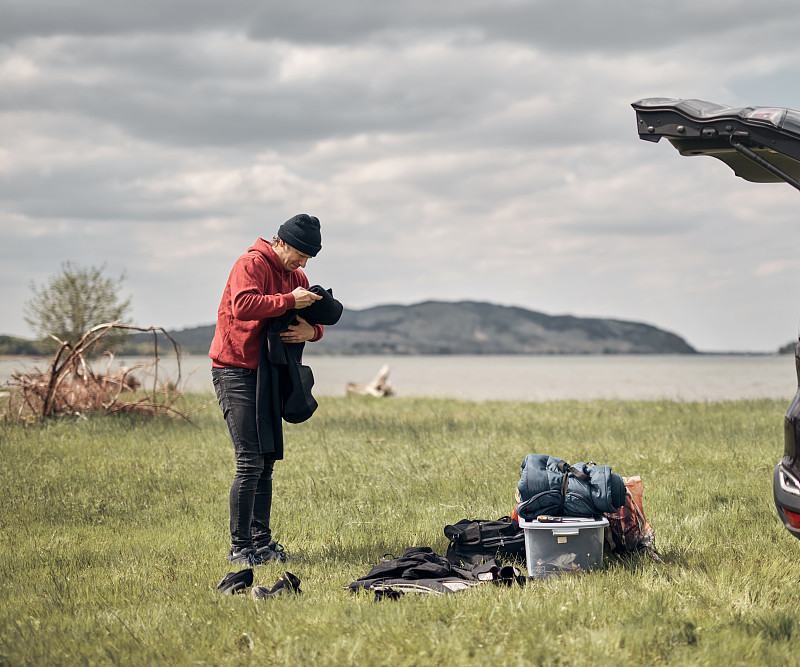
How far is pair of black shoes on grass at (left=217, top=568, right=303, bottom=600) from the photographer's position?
454 centimetres

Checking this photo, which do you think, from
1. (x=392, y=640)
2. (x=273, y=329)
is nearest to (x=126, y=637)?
(x=392, y=640)

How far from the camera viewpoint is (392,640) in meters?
3.71

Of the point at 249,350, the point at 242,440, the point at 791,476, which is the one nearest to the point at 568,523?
the point at 791,476

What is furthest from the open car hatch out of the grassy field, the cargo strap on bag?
the grassy field

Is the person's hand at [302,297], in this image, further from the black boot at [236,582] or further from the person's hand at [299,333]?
the black boot at [236,582]

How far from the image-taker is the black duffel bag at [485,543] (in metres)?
5.45

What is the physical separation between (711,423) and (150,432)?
9.45 metres

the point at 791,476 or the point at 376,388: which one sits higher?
the point at 791,476

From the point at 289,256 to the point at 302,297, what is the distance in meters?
0.37

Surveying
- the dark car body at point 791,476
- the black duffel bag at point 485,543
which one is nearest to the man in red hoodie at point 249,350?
the black duffel bag at point 485,543

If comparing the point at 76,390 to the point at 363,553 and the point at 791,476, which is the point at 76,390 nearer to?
the point at 363,553

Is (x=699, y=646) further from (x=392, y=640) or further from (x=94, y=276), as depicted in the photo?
(x=94, y=276)

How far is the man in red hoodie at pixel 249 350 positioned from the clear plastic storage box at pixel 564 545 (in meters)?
1.89

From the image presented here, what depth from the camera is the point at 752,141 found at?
439cm
